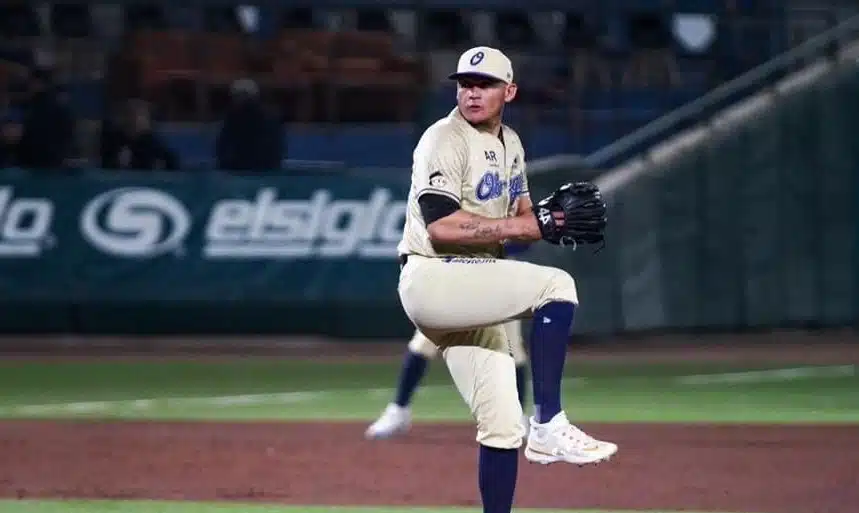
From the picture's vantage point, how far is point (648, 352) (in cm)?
1611

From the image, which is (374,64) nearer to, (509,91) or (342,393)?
(342,393)

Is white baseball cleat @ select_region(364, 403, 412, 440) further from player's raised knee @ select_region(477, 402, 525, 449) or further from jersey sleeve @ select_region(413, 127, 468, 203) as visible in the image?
jersey sleeve @ select_region(413, 127, 468, 203)

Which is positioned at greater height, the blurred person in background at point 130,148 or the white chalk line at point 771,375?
the blurred person in background at point 130,148

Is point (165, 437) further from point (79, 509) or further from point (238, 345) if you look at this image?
point (238, 345)

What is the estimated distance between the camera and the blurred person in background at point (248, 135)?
53.1 ft

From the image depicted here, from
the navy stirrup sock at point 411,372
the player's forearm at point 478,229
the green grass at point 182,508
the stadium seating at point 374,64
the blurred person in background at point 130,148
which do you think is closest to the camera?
the player's forearm at point 478,229

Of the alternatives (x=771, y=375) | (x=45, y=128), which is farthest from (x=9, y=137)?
(x=771, y=375)

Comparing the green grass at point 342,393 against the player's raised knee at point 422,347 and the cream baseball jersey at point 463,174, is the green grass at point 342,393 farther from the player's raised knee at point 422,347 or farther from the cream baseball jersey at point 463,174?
the cream baseball jersey at point 463,174

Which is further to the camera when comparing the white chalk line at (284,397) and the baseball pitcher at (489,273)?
the white chalk line at (284,397)

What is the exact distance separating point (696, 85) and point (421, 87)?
9.72 feet

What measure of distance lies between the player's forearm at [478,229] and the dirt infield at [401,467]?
1.91 meters

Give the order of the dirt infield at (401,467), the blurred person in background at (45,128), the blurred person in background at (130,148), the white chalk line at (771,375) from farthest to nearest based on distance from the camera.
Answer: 1. the blurred person in background at (130,148)
2. the blurred person in background at (45,128)
3. the white chalk line at (771,375)
4. the dirt infield at (401,467)

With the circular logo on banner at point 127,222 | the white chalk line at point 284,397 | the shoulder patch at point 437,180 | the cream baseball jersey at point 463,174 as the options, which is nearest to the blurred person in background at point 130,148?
the circular logo on banner at point 127,222

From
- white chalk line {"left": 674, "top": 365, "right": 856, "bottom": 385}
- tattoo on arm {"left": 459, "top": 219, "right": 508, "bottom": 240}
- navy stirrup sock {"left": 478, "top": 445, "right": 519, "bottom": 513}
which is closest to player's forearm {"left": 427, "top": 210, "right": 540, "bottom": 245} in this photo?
tattoo on arm {"left": 459, "top": 219, "right": 508, "bottom": 240}
